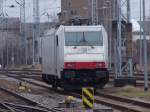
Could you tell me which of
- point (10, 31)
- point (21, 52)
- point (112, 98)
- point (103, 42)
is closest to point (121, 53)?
point (103, 42)

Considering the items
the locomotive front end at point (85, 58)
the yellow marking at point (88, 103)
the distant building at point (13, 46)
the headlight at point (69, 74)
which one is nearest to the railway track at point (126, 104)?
the locomotive front end at point (85, 58)

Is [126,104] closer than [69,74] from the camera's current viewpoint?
Yes

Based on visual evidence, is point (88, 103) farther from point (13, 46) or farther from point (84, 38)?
point (13, 46)

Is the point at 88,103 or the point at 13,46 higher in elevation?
the point at 13,46

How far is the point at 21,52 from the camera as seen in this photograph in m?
123

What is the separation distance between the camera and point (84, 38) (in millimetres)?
30266

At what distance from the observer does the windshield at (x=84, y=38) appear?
30.0 m

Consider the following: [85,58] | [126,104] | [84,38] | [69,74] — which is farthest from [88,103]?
[84,38]

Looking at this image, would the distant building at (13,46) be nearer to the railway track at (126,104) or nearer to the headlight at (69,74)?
the headlight at (69,74)

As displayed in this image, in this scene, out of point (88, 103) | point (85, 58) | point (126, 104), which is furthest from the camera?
point (85, 58)

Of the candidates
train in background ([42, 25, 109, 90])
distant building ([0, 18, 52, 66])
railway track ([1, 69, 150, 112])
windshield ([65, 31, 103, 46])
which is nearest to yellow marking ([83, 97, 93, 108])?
railway track ([1, 69, 150, 112])

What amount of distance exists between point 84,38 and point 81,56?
3.89 feet

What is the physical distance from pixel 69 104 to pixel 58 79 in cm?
1010

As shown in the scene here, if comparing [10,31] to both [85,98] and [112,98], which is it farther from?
[85,98]
